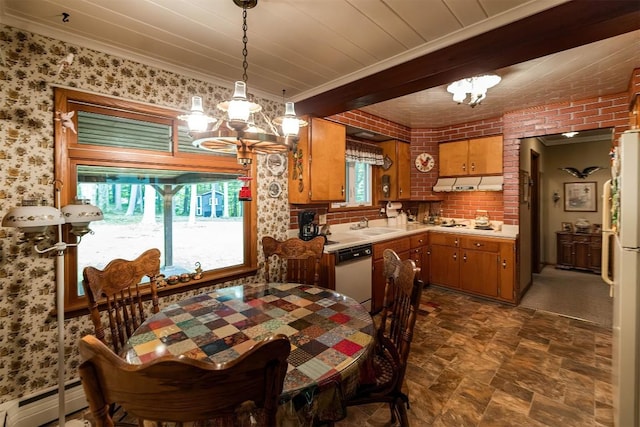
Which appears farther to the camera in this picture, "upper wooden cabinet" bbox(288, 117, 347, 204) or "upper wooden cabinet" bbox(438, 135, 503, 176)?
"upper wooden cabinet" bbox(438, 135, 503, 176)

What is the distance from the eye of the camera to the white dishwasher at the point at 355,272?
9.48ft

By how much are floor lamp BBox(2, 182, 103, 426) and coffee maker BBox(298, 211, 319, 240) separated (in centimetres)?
178

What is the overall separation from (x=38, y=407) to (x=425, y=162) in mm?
4820

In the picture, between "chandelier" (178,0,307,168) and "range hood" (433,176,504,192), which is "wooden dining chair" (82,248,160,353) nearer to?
"chandelier" (178,0,307,168)

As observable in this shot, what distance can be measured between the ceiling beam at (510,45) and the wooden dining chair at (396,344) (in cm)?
132

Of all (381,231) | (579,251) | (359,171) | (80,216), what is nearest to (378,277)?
(381,231)

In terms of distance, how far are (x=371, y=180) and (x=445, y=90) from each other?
176cm

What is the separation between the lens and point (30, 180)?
1.73 meters

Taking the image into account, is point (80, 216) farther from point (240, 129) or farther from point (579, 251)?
point (579, 251)

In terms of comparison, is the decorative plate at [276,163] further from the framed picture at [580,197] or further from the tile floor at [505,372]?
the framed picture at [580,197]

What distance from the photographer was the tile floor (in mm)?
1839

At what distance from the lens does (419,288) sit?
141 centimetres

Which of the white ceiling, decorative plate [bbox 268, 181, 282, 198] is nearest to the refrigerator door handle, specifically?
the white ceiling

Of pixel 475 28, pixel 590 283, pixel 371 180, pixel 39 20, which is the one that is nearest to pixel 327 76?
pixel 475 28
